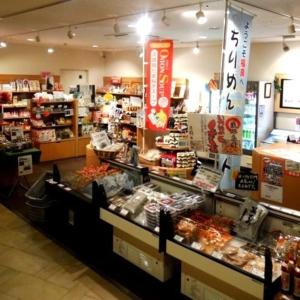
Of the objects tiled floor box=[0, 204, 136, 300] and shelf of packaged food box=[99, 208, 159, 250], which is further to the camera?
tiled floor box=[0, 204, 136, 300]

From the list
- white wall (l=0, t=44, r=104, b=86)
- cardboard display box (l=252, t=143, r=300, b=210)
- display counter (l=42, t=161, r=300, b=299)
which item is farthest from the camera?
white wall (l=0, t=44, r=104, b=86)

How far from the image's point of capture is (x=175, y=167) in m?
6.90

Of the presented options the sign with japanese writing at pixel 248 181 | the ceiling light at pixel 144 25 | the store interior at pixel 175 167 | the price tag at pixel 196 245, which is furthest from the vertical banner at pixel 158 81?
the price tag at pixel 196 245

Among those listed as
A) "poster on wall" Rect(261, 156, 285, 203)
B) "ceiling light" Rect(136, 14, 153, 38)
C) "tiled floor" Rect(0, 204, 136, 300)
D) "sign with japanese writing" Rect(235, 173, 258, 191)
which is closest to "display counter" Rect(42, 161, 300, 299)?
"sign with japanese writing" Rect(235, 173, 258, 191)

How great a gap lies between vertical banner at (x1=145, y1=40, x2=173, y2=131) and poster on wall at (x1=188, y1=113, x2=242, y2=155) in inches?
97.0

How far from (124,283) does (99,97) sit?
751 centimetres

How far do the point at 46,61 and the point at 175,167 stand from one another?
5445mm

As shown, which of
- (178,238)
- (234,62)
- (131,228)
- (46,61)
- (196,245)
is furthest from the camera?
(46,61)

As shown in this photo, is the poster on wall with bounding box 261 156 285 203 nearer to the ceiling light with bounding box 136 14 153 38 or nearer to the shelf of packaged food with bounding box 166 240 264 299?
the shelf of packaged food with bounding box 166 240 264 299

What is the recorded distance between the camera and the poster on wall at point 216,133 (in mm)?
3500

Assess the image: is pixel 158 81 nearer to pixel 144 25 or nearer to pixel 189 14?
pixel 144 25

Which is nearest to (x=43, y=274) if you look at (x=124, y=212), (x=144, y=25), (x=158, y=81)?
(x=124, y=212)

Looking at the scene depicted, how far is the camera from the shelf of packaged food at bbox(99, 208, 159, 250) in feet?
10.8

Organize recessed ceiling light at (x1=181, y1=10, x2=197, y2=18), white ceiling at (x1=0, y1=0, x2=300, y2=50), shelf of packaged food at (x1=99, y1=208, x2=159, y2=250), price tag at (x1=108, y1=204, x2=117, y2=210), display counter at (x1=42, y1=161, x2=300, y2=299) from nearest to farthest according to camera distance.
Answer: display counter at (x1=42, y1=161, x2=300, y2=299) < shelf of packaged food at (x1=99, y1=208, x2=159, y2=250) < price tag at (x1=108, y1=204, x2=117, y2=210) < white ceiling at (x1=0, y1=0, x2=300, y2=50) < recessed ceiling light at (x1=181, y1=10, x2=197, y2=18)
